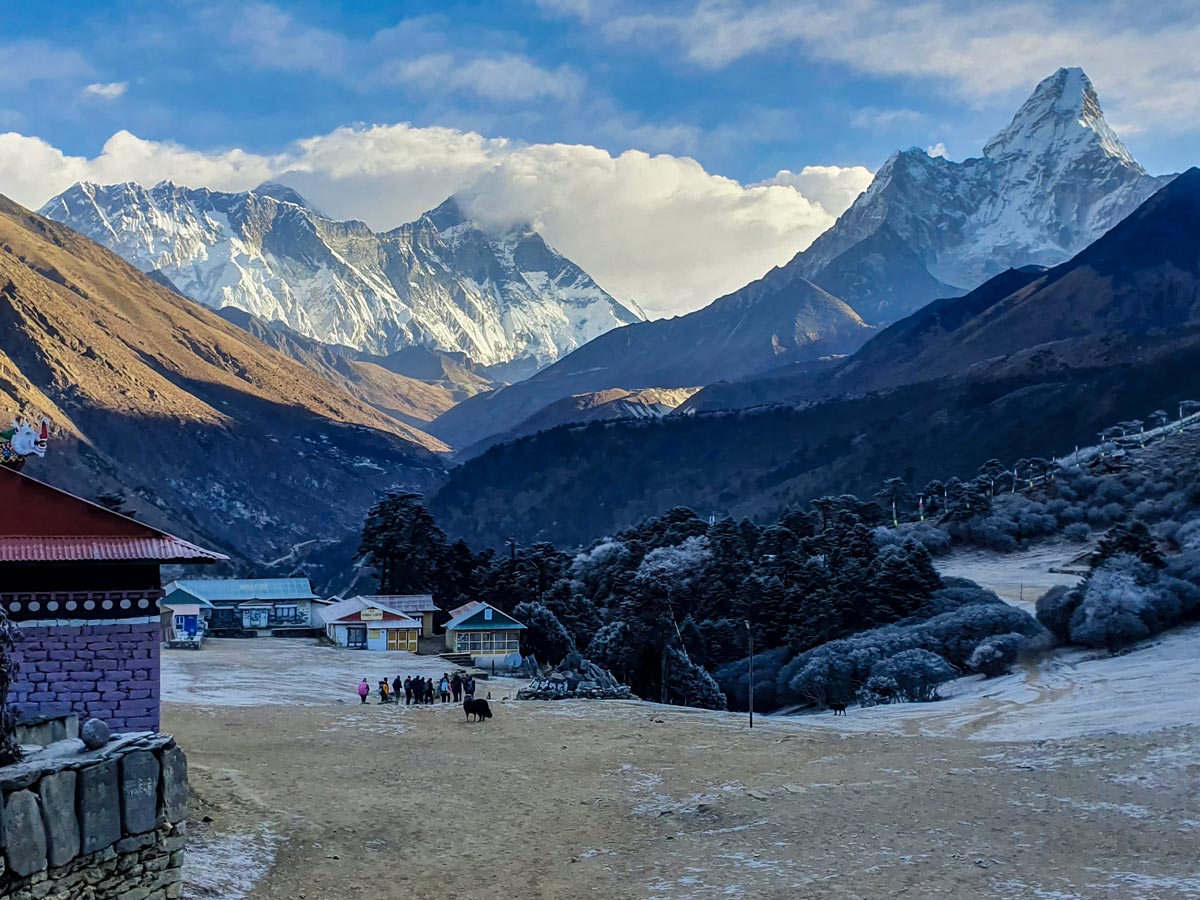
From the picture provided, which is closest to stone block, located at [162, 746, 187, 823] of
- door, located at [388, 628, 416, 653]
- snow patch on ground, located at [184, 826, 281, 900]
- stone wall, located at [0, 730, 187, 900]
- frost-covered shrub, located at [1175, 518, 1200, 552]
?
stone wall, located at [0, 730, 187, 900]

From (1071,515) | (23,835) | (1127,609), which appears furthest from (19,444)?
(1071,515)

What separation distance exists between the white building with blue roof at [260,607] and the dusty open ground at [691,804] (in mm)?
44561

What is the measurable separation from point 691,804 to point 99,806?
12.6m

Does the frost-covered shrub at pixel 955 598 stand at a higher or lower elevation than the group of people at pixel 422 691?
higher

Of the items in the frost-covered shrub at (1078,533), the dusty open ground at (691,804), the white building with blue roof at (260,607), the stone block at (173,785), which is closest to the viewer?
the stone block at (173,785)

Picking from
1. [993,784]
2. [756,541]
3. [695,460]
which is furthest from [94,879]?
[695,460]

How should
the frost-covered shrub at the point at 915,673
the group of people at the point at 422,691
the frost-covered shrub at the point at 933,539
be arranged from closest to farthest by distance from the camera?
the group of people at the point at 422,691
the frost-covered shrub at the point at 915,673
the frost-covered shrub at the point at 933,539

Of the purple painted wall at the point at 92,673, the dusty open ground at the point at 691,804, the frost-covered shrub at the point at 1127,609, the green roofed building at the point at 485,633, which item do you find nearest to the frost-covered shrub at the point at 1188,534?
the frost-covered shrub at the point at 1127,609

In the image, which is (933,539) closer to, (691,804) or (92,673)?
(691,804)

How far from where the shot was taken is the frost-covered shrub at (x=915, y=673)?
41812 millimetres

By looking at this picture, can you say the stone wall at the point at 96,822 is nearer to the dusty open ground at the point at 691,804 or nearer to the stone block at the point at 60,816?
the stone block at the point at 60,816

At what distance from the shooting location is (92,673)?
51.5 ft

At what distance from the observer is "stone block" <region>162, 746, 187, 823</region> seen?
1091 cm

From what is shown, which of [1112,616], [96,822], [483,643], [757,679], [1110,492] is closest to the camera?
[96,822]
